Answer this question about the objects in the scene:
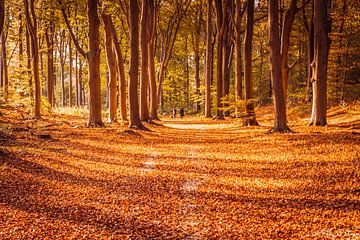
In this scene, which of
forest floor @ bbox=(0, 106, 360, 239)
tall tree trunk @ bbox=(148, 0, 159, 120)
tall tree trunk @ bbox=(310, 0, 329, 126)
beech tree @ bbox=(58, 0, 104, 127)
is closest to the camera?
forest floor @ bbox=(0, 106, 360, 239)

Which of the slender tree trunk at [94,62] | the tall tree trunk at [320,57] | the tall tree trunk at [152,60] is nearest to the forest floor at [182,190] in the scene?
the tall tree trunk at [320,57]

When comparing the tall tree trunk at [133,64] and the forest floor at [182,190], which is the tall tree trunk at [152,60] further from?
the forest floor at [182,190]

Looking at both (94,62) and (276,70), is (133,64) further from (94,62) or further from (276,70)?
(276,70)

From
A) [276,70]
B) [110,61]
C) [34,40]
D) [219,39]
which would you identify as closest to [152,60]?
[110,61]

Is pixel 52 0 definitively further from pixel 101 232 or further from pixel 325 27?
pixel 101 232

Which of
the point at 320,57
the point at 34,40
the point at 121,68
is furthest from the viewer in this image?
the point at 121,68

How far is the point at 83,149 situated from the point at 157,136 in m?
4.09

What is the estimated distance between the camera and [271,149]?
9.62 m

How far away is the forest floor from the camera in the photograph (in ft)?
13.8

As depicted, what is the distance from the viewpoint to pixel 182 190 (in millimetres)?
6012

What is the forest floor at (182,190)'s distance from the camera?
4203mm

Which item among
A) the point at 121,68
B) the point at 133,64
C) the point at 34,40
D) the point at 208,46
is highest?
the point at 208,46

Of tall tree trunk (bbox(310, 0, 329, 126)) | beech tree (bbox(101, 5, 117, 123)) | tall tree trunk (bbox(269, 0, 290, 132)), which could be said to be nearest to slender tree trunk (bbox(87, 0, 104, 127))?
beech tree (bbox(101, 5, 117, 123))

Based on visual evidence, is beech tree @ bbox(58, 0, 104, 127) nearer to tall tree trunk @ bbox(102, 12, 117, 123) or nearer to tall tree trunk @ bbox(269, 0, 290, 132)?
tall tree trunk @ bbox(102, 12, 117, 123)
